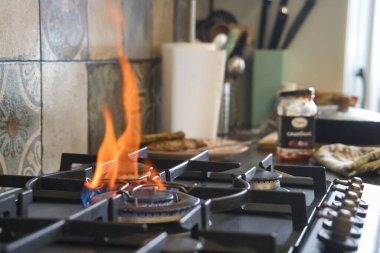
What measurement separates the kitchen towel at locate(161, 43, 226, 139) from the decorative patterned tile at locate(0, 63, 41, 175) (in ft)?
1.88

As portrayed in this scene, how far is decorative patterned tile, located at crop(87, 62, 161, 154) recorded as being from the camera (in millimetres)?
1329

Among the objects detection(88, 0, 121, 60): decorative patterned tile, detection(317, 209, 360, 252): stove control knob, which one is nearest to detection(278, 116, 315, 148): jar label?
detection(88, 0, 121, 60): decorative patterned tile

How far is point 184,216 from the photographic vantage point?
2.14 feet

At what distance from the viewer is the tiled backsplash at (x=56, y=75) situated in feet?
3.34

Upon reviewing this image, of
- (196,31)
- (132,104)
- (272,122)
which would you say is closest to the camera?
(132,104)

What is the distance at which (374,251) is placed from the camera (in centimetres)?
67

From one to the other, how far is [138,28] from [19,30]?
1.85ft

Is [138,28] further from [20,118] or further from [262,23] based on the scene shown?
[262,23]

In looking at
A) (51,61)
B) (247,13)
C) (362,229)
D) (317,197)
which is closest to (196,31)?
(247,13)

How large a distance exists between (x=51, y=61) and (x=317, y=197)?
1.81 feet

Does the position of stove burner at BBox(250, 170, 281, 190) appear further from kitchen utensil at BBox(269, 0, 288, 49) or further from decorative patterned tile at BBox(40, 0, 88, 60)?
kitchen utensil at BBox(269, 0, 288, 49)

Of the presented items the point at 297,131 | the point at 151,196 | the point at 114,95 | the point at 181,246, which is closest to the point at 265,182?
the point at 151,196

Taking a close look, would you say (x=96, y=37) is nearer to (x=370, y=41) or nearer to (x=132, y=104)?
(x=132, y=104)

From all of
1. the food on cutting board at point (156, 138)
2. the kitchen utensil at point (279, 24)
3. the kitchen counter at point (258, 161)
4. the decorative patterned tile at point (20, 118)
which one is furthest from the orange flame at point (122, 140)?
the kitchen utensil at point (279, 24)
